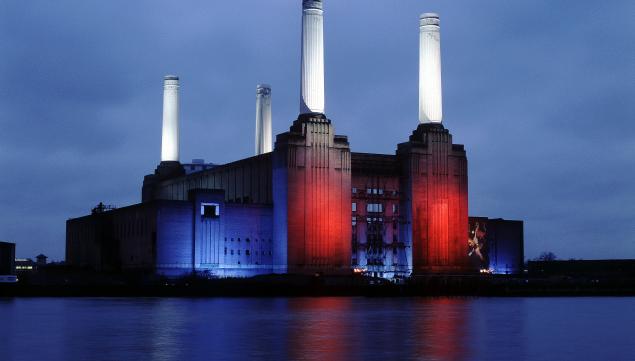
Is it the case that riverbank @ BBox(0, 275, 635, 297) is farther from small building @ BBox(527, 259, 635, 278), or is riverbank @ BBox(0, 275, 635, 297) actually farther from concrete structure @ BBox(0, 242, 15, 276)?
small building @ BBox(527, 259, 635, 278)

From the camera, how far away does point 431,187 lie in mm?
149875

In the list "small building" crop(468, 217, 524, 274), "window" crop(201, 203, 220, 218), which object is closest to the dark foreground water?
"window" crop(201, 203, 220, 218)

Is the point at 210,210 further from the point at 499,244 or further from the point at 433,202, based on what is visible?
the point at 499,244

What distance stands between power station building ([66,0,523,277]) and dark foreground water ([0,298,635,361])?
203 feet

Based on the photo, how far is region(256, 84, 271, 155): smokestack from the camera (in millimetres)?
185125

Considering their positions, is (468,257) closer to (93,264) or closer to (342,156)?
(342,156)

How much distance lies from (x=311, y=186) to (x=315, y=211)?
336 cm

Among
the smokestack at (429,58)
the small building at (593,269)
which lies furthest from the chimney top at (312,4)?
the small building at (593,269)

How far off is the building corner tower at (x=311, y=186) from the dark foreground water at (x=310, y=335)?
63217mm

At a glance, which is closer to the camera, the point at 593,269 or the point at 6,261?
the point at 6,261

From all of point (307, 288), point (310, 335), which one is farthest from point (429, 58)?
point (310, 335)

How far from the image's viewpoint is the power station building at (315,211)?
449 ft

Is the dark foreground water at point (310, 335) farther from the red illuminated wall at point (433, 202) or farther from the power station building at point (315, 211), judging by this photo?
the red illuminated wall at point (433, 202)

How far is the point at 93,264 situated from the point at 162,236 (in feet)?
118
